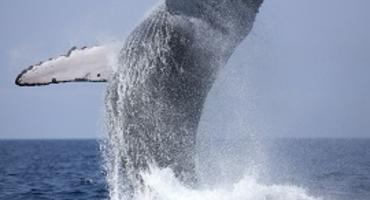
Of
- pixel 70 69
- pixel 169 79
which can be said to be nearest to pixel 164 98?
pixel 169 79

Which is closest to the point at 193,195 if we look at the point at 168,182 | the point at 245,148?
the point at 168,182

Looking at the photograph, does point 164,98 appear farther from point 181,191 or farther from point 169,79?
point 181,191

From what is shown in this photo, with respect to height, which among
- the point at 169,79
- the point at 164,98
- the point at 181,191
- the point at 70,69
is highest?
the point at 70,69

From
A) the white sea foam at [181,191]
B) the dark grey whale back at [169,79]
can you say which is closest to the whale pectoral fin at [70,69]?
the dark grey whale back at [169,79]

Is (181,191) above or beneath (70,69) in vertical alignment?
beneath

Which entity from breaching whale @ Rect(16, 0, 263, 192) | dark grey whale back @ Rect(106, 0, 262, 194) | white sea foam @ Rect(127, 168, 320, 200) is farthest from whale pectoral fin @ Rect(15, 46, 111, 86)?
white sea foam @ Rect(127, 168, 320, 200)

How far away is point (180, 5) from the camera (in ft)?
25.1

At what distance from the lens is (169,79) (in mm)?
8047

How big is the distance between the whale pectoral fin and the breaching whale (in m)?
0.26

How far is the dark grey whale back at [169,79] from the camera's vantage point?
7848 mm

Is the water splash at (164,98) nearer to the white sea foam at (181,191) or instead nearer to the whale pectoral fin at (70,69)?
the white sea foam at (181,191)

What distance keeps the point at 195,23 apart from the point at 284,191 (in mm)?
3019

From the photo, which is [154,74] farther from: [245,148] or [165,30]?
[245,148]

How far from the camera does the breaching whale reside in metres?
7.84
